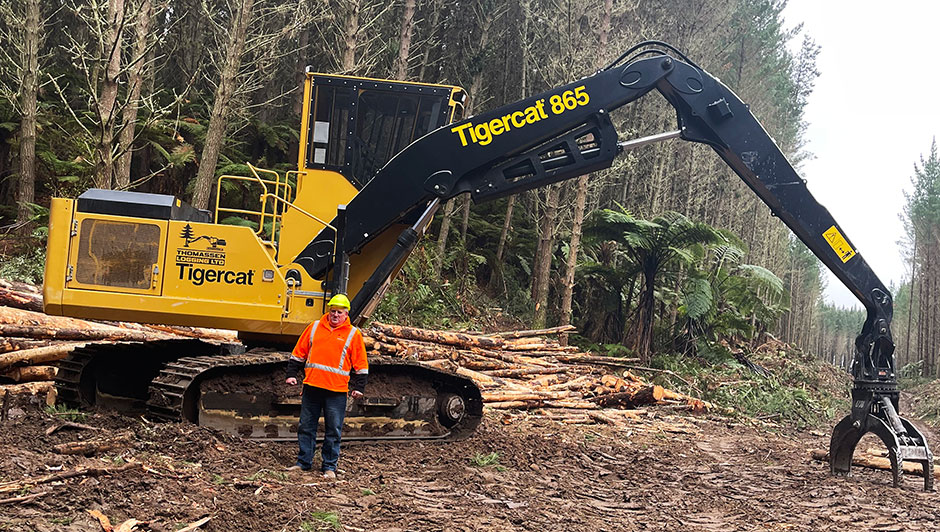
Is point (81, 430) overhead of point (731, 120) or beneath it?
beneath

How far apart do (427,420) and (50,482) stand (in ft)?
13.4

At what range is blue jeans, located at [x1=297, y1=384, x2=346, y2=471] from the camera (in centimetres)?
670

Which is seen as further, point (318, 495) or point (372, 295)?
point (372, 295)

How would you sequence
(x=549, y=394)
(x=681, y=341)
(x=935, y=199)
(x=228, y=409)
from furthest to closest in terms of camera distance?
(x=935, y=199), (x=681, y=341), (x=549, y=394), (x=228, y=409)

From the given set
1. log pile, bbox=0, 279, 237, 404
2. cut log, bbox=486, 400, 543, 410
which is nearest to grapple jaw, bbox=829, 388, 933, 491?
cut log, bbox=486, 400, 543, 410

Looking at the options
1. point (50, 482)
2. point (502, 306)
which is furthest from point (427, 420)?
point (502, 306)

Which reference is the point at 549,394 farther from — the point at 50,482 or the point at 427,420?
the point at 50,482

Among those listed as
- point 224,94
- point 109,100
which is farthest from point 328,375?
point 224,94

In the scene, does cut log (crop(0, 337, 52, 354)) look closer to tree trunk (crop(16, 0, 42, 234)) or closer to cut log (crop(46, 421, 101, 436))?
cut log (crop(46, 421, 101, 436))

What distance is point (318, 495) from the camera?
5.86 meters

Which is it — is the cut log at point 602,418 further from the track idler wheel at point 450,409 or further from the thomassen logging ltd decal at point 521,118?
the thomassen logging ltd decal at point 521,118

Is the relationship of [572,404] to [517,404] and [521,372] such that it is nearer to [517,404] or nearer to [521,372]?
[517,404]

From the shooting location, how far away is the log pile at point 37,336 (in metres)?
8.95

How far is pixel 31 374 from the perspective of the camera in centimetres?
912
